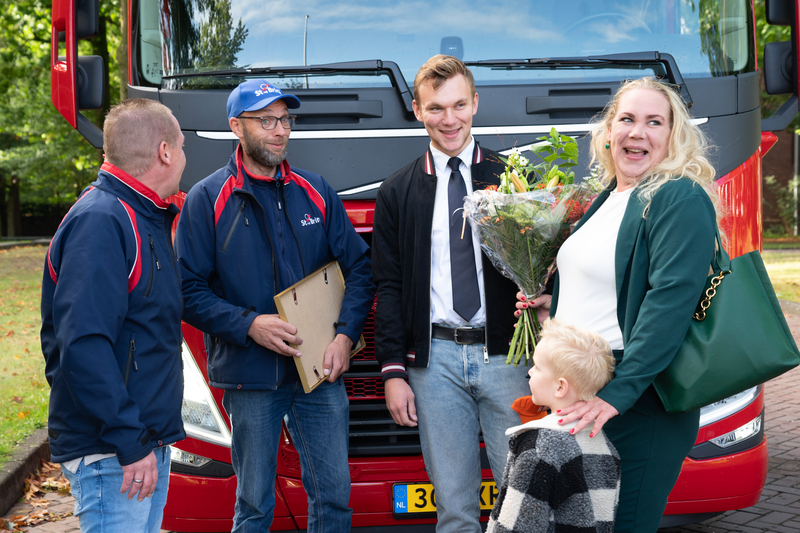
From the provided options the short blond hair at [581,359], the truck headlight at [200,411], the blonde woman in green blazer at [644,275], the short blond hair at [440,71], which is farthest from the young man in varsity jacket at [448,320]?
the truck headlight at [200,411]

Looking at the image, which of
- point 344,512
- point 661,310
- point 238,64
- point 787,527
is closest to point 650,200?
point 661,310

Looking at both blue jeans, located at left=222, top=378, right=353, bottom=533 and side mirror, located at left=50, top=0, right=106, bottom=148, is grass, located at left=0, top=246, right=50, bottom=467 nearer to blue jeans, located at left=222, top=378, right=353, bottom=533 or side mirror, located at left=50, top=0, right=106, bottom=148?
side mirror, located at left=50, top=0, right=106, bottom=148

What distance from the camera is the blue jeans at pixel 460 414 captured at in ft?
9.33

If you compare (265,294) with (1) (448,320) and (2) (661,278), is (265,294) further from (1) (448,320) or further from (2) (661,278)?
(2) (661,278)

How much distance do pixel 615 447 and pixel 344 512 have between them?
1.39m

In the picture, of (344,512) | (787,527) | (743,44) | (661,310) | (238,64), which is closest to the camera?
(661,310)

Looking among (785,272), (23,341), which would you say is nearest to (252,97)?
(23,341)

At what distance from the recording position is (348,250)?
126 inches

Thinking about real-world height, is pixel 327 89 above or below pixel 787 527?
above

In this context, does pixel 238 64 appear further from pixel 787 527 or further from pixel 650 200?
pixel 787 527

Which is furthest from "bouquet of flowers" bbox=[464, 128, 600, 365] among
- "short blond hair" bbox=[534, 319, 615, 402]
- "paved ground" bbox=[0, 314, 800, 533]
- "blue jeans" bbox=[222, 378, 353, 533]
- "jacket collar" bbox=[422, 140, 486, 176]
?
"paved ground" bbox=[0, 314, 800, 533]

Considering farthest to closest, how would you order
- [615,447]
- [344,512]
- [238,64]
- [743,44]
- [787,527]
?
[787,527], [743,44], [238,64], [344,512], [615,447]

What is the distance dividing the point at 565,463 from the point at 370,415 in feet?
4.56

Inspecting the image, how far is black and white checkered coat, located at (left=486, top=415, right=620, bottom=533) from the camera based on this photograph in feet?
6.79
